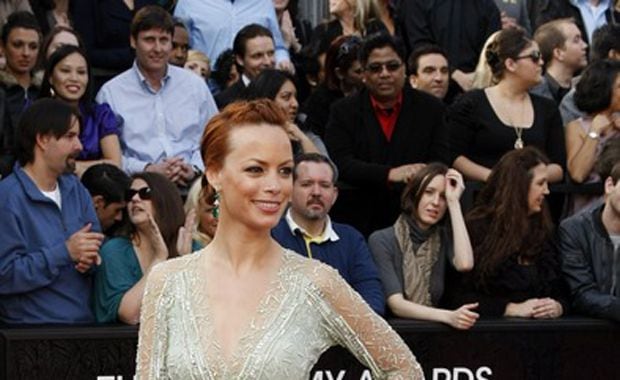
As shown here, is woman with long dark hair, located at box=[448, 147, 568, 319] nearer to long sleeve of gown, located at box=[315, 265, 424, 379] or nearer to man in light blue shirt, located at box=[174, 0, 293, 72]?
man in light blue shirt, located at box=[174, 0, 293, 72]

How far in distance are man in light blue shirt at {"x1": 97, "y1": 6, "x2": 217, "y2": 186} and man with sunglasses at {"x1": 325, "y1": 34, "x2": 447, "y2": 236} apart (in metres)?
0.86

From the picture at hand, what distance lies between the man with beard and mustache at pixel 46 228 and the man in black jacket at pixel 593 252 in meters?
2.57

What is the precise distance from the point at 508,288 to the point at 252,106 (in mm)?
4345

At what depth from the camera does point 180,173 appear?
31.0 ft

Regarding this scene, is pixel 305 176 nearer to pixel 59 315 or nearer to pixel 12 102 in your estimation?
pixel 59 315

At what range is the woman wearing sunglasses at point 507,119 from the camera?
32.3 ft

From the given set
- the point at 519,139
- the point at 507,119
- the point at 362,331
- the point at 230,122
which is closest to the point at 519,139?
the point at 519,139

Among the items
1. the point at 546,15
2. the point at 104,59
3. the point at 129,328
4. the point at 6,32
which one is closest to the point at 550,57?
the point at 546,15

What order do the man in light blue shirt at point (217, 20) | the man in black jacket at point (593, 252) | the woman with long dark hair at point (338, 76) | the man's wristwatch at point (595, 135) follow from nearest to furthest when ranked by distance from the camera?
1. the man in black jacket at point (593, 252)
2. the man's wristwatch at point (595, 135)
3. the woman with long dark hair at point (338, 76)
4. the man in light blue shirt at point (217, 20)

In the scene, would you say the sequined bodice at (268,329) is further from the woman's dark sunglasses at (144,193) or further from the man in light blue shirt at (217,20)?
the man in light blue shirt at (217,20)

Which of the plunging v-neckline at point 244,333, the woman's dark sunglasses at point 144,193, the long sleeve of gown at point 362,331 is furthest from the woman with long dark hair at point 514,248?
the plunging v-neckline at point 244,333

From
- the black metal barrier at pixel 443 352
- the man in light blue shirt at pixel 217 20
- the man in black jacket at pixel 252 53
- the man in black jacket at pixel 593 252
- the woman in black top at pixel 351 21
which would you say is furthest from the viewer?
the woman in black top at pixel 351 21

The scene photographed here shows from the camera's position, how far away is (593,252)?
869cm

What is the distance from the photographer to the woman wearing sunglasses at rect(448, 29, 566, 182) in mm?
9859
